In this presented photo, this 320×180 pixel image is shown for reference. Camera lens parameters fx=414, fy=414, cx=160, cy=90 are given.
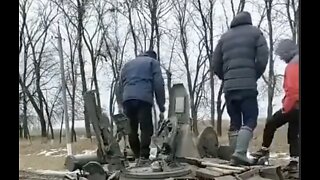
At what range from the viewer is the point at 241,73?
1.32 meters

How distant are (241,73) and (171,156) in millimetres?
355

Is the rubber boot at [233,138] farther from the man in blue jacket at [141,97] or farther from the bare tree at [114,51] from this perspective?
the bare tree at [114,51]

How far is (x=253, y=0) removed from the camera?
3.90 ft

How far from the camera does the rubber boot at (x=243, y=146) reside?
1.28m

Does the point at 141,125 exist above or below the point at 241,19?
below

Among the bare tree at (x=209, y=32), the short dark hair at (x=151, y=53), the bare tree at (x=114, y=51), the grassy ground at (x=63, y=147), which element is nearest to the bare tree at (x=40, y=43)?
the grassy ground at (x=63, y=147)

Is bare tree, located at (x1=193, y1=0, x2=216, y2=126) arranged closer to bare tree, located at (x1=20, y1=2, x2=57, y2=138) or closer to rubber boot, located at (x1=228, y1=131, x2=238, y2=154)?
rubber boot, located at (x1=228, y1=131, x2=238, y2=154)

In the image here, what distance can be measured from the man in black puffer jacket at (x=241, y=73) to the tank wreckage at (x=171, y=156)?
0.05 meters

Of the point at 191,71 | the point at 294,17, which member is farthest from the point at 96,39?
the point at 294,17

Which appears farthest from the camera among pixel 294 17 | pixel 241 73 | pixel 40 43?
pixel 241 73

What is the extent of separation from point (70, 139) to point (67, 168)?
0.33 ft

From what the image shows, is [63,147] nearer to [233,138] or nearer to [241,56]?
[233,138]

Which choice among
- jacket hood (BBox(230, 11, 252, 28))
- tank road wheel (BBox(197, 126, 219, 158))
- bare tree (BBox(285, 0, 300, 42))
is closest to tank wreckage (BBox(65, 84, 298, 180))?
tank road wheel (BBox(197, 126, 219, 158))

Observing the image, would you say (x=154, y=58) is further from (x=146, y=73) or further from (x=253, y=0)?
(x=253, y=0)
